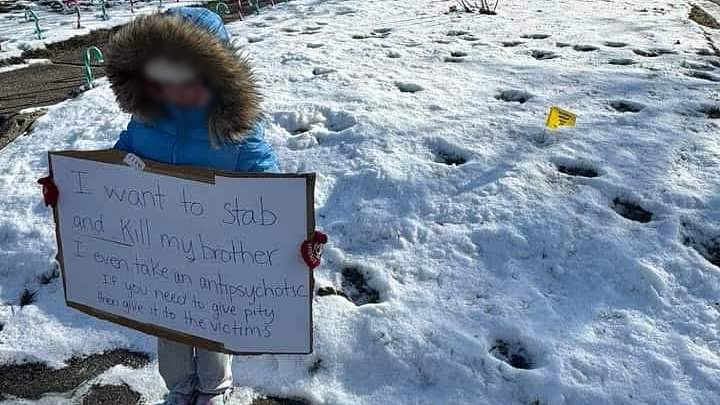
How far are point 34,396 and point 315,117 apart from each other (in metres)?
3.00

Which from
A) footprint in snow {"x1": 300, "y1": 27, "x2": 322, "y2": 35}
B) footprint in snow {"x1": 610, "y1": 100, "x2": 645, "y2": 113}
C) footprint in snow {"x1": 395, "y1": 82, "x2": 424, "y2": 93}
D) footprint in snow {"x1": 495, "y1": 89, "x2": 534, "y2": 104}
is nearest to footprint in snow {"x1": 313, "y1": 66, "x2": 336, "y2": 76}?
footprint in snow {"x1": 395, "y1": 82, "x2": 424, "y2": 93}

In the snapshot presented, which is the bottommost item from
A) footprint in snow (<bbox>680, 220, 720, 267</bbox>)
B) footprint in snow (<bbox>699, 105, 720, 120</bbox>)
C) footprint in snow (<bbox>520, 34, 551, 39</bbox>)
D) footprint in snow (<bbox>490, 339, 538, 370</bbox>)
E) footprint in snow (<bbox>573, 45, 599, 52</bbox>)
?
footprint in snow (<bbox>490, 339, 538, 370</bbox>)

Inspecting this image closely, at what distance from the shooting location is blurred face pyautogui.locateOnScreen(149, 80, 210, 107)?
222 cm

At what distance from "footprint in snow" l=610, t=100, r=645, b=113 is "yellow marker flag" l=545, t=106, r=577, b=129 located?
0.72 m

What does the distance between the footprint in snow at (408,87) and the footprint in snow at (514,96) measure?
2.29 ft

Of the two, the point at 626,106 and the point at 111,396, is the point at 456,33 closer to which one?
the point at 626,106

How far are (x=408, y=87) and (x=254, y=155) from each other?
346cm

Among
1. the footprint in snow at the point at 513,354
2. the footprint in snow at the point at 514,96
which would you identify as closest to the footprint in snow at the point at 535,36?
the footprint in snow at the point at 514,96

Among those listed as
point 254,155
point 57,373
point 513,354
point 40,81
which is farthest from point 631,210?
point 40,81

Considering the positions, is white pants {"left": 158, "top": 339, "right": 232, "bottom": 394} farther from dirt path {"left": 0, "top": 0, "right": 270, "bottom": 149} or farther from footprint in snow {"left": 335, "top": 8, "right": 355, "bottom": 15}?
footprint in snow {"left": 335, "top": 8, "right": 355, "bottom": 15}

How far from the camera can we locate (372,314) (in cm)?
313

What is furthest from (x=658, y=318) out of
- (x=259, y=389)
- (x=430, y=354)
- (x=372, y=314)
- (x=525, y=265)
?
(x=259, y=389)

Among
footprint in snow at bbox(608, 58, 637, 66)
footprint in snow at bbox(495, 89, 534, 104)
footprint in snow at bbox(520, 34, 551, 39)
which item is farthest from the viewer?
footprint in snow at bbox(520, 34, 551, 39)

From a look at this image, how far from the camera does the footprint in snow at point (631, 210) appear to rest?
12.1ft
